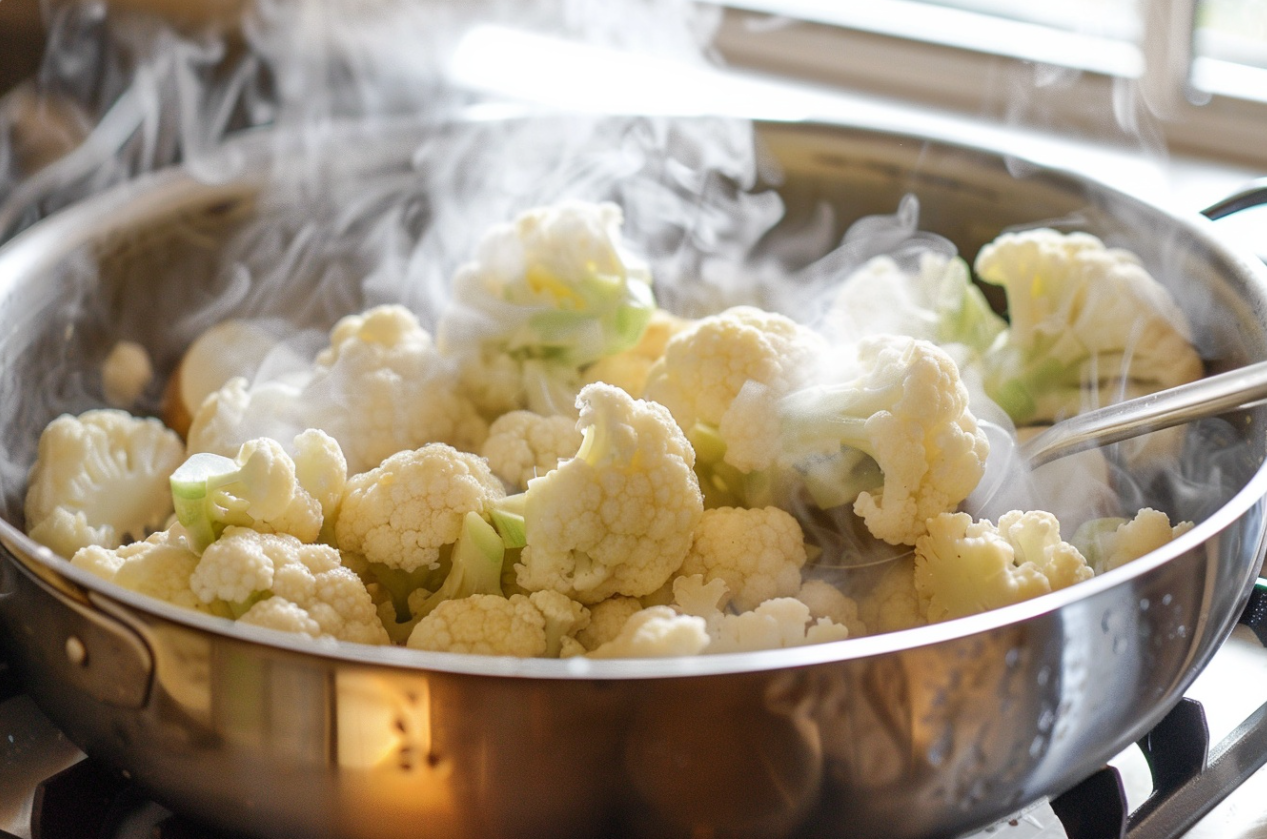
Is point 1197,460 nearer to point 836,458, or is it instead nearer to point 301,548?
point 836,458

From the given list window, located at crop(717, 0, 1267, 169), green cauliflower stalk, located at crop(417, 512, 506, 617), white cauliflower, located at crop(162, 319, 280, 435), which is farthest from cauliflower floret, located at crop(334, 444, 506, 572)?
window, located at crop(717, 0, 1267, 169)

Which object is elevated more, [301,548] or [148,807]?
[301,548]

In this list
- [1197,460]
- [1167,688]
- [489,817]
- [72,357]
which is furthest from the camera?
[72,357]

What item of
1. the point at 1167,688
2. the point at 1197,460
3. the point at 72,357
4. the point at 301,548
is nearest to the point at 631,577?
the point at 301,548

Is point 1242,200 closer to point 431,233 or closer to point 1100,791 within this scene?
point 1100,791

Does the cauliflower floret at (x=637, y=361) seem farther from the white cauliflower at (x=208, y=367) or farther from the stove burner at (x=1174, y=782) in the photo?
Result: the stove burner at (x=1174, y=782)

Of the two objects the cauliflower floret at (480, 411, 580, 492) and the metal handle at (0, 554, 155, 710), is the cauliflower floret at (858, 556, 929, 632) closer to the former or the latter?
the cauliflower floret at (480, 411, 580, 492)
